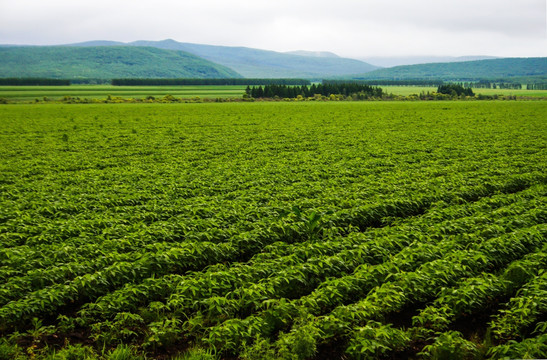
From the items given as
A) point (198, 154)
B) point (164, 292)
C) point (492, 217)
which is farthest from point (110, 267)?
point (198, 154)

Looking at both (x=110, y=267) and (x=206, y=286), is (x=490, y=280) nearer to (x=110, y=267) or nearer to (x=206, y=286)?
(x=206, y=286)

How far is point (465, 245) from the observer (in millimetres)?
11164

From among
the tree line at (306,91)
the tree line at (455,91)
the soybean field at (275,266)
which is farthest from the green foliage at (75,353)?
the tree line at (455,91)

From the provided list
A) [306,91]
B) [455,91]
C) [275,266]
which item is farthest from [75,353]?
[455,91]

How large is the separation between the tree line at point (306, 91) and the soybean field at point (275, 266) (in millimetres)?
136693

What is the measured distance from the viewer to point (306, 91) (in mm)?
161125

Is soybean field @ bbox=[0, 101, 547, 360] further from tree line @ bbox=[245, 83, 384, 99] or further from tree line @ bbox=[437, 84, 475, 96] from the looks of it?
tree line @ bbox=[437, 84, 475, 96]

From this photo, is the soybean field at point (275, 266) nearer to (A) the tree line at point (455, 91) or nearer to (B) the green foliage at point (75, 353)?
Answer: (B) the green foliage at point (75, 353)

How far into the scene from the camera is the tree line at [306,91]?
154 m

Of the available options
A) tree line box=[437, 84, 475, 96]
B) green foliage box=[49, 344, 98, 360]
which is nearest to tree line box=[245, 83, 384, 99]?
tree line box=[437, 84, 475, 96]

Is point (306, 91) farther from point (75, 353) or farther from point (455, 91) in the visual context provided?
point (75, 353)

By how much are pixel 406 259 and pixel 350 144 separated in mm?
23406

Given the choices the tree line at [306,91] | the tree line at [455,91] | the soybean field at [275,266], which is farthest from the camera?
the tree line at [455,91]

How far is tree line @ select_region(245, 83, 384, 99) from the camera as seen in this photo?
153725mm
